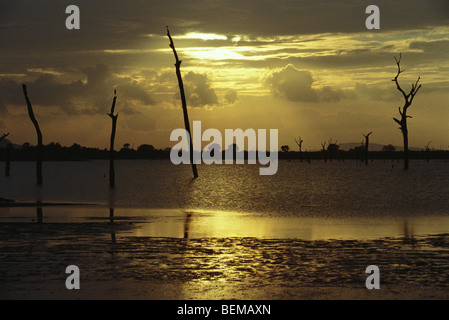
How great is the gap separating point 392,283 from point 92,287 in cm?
578

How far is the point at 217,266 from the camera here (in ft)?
45.7

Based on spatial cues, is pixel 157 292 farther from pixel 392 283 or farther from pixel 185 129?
pixel 185 129

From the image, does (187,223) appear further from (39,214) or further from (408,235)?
(408,235)

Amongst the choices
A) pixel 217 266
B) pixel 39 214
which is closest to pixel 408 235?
pixel 217 266

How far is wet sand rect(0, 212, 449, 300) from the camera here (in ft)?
37.1

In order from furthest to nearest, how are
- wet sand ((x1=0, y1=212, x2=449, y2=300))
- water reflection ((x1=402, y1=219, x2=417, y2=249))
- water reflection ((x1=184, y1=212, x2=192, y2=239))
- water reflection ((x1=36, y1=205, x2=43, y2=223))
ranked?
1. water reflection ((x1=36, y1=205, x2=43, y2=223))
2. water reflection ((x1=184, y1=212, x2=192, y2=239))
3. water reflection ((x1=402, y1=219, x2=417, y2=249))
4. wet sand ((x1=0, y1=212, x2=449, y2=300))

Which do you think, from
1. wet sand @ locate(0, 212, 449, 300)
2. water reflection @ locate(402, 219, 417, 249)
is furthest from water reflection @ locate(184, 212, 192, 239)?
water reflection @ locate(402, 219, 417, 249)

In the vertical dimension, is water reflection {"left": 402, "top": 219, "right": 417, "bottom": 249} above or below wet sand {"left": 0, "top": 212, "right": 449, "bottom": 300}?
above

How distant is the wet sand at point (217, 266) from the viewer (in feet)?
37.1

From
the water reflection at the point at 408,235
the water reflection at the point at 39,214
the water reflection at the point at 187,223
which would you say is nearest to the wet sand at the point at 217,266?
the water reflection at the point at 408,235

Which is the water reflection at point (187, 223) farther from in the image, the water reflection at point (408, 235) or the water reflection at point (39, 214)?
the water reflection at point (408, 235)

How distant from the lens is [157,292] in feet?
37.0

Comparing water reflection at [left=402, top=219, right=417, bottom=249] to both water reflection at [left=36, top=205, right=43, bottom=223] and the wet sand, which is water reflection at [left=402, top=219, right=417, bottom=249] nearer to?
the wet sand

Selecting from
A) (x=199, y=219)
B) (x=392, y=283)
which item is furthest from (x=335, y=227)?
(x=392, y=283)
